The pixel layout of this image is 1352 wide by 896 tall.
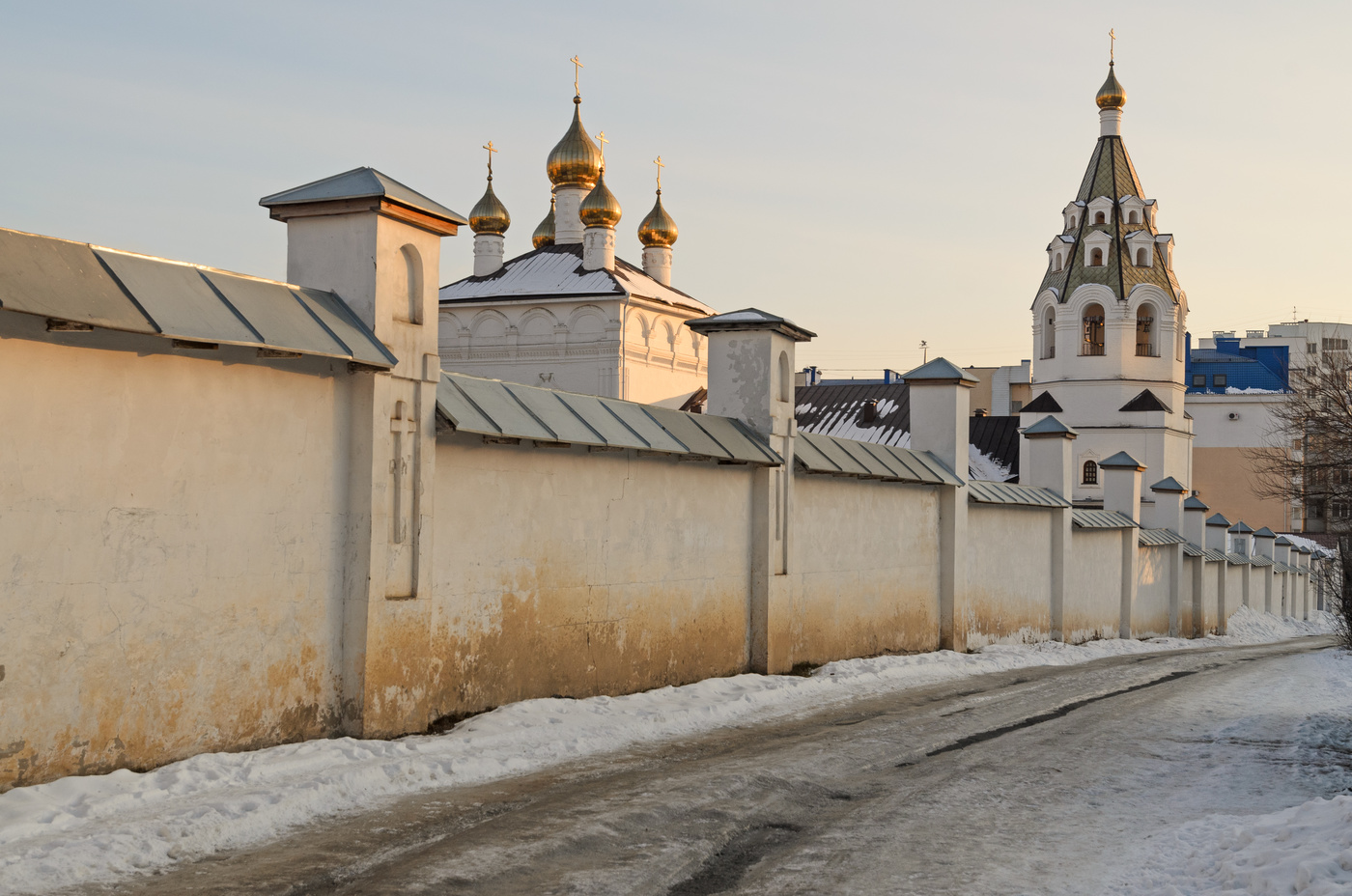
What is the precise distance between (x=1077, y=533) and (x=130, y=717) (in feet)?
63.1

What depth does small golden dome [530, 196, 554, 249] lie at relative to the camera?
140 feet

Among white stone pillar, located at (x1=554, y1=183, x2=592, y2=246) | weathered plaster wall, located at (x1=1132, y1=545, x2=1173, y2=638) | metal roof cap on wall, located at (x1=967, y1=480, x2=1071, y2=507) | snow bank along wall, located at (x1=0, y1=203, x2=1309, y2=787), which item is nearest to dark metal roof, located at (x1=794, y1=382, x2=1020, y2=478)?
white stone pillar, located at (x1=554, y1=183, x2=592, y2=246)

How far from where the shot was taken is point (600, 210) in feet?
125

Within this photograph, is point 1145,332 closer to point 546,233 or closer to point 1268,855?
point 546,233

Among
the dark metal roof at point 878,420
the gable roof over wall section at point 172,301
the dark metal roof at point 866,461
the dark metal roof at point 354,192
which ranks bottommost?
the dark metal roof at point 866,461

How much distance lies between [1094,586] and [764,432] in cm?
1313

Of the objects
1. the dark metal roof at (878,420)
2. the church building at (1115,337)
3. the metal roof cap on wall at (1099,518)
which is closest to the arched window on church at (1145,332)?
the church building at (1115,337)

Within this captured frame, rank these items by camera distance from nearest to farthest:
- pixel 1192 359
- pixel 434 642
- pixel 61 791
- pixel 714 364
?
pixel 61 791 < pixel 434 642 < pixel 714 364 < pixel 1192 359

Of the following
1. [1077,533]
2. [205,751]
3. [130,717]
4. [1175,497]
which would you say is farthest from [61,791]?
[1175,497]

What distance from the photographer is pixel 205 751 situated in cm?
722

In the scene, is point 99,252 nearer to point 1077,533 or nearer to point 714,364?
point 714,364

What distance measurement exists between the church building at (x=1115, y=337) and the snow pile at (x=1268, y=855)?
124 feet

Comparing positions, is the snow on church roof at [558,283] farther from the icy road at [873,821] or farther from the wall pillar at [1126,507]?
the icy road at [873,821]

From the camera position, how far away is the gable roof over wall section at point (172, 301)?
6.15m
